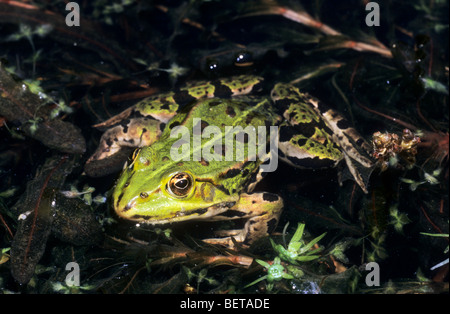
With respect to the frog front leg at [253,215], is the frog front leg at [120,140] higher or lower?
higher

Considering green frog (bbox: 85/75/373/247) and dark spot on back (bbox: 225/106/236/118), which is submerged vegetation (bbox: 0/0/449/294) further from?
dark spot on back (bbox: 225/106/236/118)

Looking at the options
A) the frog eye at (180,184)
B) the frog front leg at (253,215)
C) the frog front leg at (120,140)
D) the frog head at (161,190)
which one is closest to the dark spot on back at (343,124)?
the frog front leg at (253,215)

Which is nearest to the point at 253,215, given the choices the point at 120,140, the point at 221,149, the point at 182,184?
the point at 221,149

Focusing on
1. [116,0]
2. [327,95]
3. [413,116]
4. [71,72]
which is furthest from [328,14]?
[71,72]

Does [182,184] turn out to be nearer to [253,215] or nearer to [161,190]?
[161,190]

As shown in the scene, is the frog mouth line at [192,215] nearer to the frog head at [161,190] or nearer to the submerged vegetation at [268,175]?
the frog head at [161,190]

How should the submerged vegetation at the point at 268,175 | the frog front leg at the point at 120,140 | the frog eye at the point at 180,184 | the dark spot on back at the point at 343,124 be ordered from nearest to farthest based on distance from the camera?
the submerged vegetation at the point at 268,175
the frog eye at the point at 180,184
the frog front leg at the point at 120,140
the dark spot on back at the point at 343,124

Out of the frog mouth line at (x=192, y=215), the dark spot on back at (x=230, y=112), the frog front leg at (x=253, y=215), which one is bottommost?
the frog front leg at (x=253, y=215)

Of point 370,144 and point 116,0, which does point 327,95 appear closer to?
point 370,144
